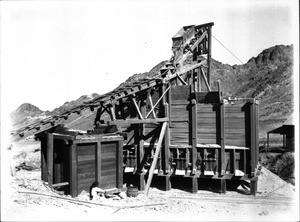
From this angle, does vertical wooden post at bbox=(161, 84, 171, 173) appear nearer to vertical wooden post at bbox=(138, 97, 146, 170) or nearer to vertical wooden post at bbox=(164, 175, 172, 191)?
vertical wooden post at bbox=(164, 175, 172, 191)

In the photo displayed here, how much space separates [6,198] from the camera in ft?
37.2

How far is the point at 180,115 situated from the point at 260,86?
55.6 m

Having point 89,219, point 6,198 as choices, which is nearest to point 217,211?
point 89,219

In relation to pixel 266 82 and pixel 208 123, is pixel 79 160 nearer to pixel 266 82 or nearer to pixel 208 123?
pixel 208 123

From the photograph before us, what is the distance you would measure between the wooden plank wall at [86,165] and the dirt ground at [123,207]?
0.42m

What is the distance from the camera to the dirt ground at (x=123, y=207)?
35.8ft

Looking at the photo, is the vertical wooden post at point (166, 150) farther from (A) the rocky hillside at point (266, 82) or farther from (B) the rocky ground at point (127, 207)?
(A) the rocky hillside at point (266, 82)

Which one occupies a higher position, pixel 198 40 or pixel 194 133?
pixel 198 40

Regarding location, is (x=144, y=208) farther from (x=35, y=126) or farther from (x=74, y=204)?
(x=35, y=126)

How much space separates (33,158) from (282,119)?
108 ft

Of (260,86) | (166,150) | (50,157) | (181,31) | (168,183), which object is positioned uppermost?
(260,86)

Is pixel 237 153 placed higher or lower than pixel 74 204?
higher

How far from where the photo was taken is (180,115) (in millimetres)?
18281

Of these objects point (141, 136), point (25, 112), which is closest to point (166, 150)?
point (141, 136)
